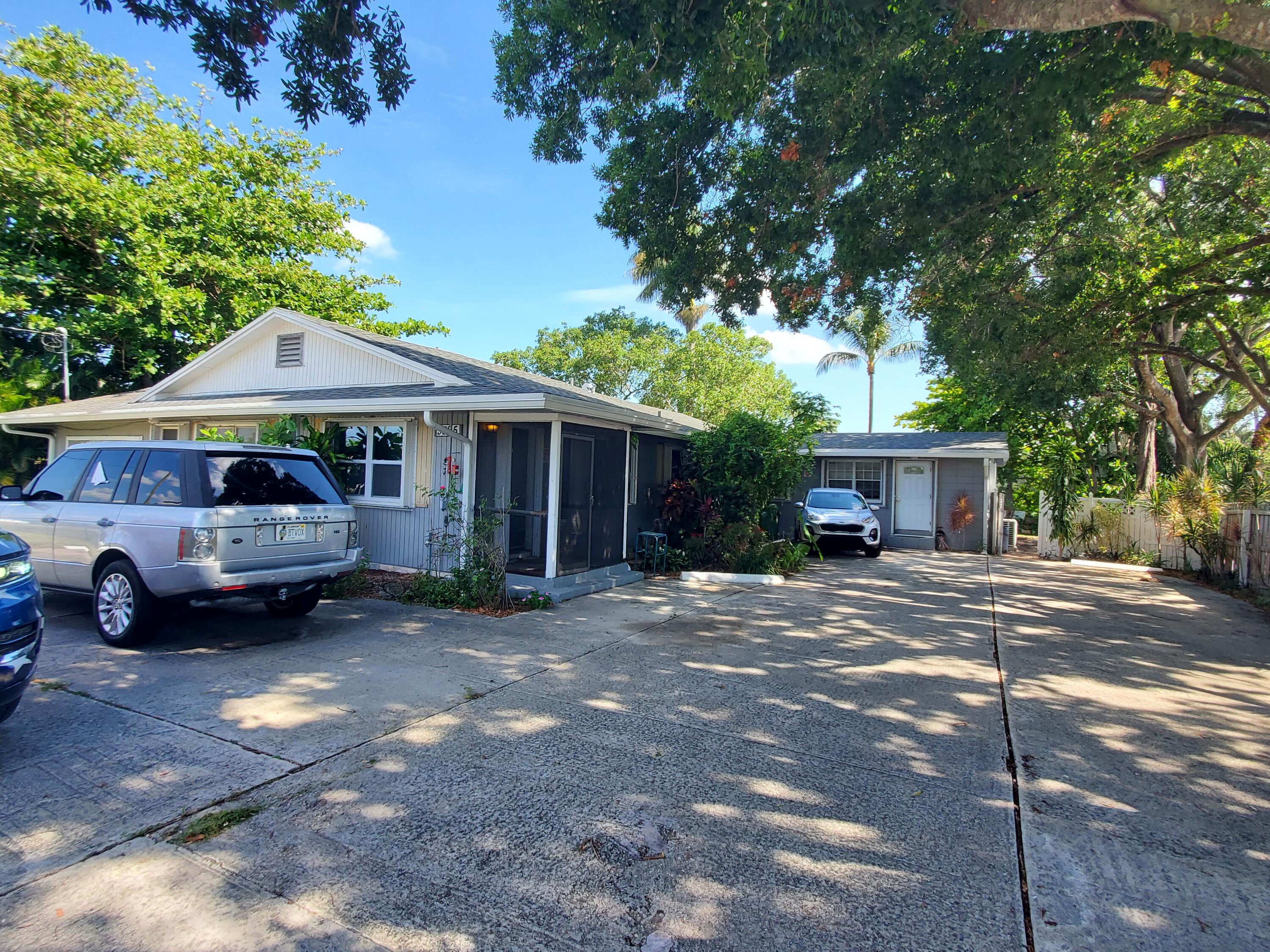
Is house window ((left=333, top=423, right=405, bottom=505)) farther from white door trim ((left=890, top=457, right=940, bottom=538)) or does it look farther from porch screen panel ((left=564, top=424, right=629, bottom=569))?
white door trim ((left=890, top=457, right=940, bottom=538))

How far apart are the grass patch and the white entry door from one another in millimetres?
18299

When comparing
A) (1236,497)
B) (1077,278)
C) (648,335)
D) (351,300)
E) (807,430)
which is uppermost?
(648,335)

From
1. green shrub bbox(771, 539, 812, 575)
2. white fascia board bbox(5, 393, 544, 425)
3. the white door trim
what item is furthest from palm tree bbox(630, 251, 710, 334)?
the white door trim

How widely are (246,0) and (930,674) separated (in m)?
8.78

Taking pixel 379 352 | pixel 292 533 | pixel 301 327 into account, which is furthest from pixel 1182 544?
pixel 301 327

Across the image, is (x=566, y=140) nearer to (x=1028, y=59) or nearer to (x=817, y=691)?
(x=1028, y=59)

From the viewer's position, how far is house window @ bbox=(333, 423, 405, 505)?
35.2 feet

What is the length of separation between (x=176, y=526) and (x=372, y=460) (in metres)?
5.13

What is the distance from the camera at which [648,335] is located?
3575 cm

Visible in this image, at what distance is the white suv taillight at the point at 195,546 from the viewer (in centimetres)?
579

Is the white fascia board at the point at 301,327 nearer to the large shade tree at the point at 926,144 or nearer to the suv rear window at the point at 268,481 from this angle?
the suv rear window at the point at 268,481

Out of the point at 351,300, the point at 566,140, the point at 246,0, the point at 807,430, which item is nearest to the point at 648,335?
the point at 351,300

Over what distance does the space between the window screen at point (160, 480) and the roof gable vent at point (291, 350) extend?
6706 mm

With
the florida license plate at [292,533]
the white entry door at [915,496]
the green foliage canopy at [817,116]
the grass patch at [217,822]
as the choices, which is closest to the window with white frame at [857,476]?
the white entry door at [915,496]
